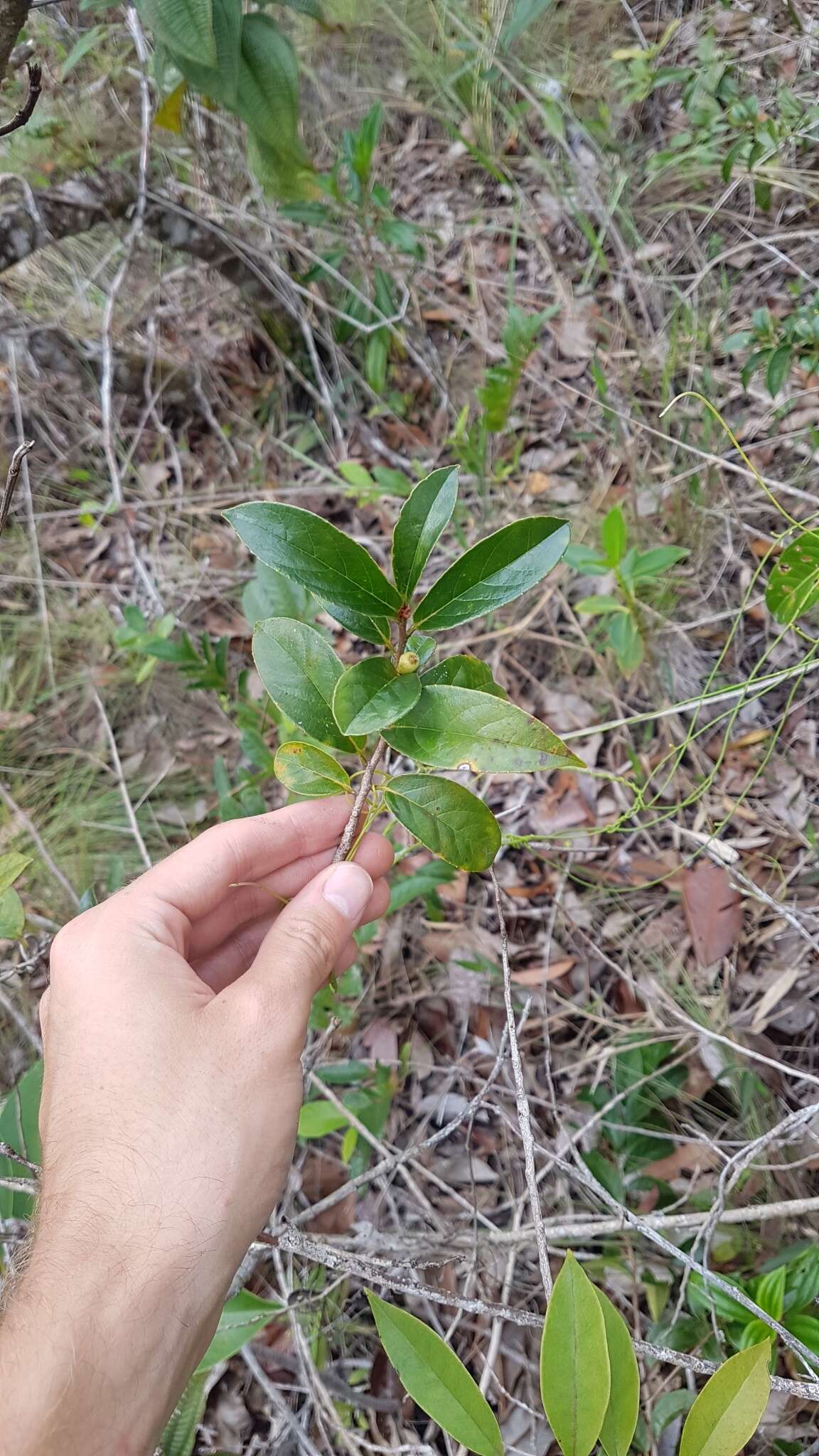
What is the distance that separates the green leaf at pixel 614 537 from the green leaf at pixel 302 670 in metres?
0.79

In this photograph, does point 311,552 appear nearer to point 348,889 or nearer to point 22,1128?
point 348,889

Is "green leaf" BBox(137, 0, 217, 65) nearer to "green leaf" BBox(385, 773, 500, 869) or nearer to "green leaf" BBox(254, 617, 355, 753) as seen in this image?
→ "green leaf" BBox(254, 617, 355, 753)

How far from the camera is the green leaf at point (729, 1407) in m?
0.73

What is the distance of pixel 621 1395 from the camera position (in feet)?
2.56

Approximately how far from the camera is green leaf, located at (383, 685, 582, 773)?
796 mm

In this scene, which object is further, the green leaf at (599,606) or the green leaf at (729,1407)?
the green leaf at (599,606)

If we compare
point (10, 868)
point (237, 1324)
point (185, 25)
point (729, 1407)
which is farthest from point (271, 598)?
point (729, 1407)

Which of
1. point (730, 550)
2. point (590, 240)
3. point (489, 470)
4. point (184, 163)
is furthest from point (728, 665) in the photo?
point (184, 163)

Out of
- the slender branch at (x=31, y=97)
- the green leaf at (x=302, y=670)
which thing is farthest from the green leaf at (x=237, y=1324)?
the slender branch at (x=31, y=97)

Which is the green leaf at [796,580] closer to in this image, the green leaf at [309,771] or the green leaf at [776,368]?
the green leaf at [776,368]

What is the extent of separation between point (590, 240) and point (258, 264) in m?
0.96

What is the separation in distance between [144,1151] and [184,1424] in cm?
57

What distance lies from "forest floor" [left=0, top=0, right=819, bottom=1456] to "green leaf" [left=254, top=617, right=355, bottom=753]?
54 cm

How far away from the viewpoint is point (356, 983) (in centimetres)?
137
